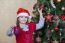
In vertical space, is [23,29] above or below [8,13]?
below

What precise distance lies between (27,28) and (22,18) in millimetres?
115

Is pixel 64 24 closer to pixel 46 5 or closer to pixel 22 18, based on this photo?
pixel 46 5

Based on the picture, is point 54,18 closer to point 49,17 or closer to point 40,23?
point 49,17

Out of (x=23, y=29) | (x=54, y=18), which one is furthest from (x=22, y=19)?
(x=54, y=18)

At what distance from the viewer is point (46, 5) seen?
2.33 metres

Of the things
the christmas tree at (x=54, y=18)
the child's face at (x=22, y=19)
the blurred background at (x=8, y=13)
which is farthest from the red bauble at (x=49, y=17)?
the blurred background at (x=8, y=13)

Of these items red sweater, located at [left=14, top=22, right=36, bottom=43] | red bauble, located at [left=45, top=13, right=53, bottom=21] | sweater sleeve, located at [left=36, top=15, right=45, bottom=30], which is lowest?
red sweater, located at [left=14, top=22, right=36, bottom=43]

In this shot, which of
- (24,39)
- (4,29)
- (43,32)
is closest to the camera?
(24,39)

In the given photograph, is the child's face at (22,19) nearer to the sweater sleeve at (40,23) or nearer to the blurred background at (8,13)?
the sweater sleeve at (40,23)

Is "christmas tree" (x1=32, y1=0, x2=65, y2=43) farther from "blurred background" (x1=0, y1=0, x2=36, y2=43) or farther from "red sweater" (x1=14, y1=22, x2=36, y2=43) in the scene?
"blurred background" (x1=0, y1=0, x2=36, y2=43)

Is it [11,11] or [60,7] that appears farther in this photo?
[11,11]

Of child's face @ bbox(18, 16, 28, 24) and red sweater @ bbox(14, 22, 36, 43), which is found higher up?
child's face @ bbox(18, 16, 28, 24)

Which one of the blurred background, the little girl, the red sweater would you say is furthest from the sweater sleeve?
Result: the blurred background

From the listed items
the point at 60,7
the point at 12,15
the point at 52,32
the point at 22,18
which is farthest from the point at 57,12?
the point at 12,15
